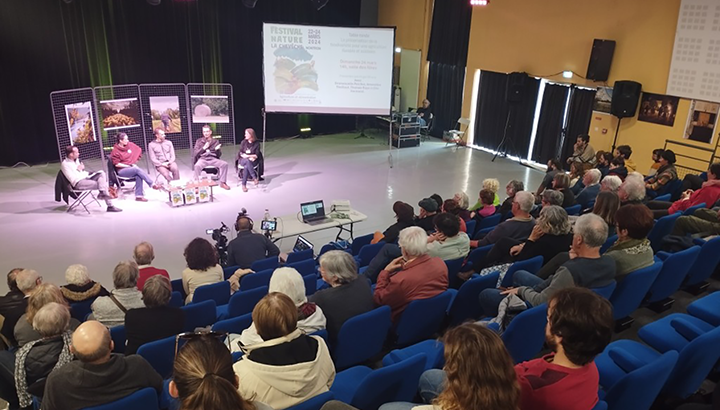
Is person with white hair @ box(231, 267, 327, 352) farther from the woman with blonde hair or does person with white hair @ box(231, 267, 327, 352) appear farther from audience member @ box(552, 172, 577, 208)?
audience member @ box(552, 172, 577, 208)

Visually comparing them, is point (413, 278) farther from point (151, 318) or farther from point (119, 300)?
point (119, 300)

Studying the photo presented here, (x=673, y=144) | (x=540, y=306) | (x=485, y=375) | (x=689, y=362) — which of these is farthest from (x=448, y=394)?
(x=673, y=144)

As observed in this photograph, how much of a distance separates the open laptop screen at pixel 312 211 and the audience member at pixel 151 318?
10.1 ft

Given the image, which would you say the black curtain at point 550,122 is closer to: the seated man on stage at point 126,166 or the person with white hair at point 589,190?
the person with white hair at point 589,190

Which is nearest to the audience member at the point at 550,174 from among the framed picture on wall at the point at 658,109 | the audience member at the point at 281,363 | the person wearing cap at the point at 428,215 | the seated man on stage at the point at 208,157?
the person wearing cap at the point at 428,215

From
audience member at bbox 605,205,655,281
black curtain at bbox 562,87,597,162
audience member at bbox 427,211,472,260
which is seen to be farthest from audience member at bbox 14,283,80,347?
black curtain at bbox 562,87,597,162

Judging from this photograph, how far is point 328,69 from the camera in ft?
34.3

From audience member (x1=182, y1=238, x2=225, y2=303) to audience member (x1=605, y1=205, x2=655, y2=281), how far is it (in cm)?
326

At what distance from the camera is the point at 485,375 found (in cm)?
178

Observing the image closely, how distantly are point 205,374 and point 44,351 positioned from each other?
1888 millimetres

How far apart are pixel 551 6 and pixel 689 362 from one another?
32.4 ft

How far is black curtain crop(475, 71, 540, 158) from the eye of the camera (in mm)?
11977

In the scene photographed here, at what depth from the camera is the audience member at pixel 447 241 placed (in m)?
4.29

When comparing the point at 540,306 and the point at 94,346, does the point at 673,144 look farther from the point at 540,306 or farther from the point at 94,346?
the point at 94,346
